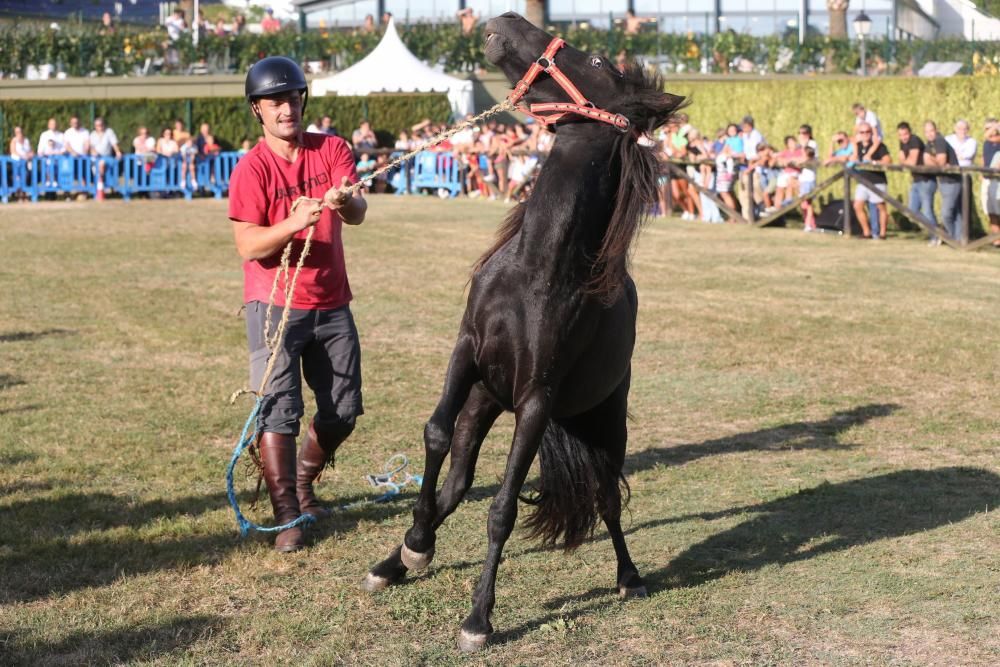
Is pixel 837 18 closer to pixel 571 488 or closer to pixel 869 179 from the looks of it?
pixel 869 179

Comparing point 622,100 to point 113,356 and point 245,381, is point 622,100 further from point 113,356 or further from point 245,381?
point 113,356

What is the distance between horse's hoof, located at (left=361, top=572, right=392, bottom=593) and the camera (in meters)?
5.36

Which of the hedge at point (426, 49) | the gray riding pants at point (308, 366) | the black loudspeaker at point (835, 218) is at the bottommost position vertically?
the gray riding pants at point (308, 366)

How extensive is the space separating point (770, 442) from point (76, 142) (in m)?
23.2

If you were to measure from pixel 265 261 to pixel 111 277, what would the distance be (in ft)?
32.4

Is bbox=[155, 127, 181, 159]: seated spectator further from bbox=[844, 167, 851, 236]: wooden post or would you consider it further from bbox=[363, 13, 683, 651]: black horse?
bbox=[363, 13, 683, 651]: black horse

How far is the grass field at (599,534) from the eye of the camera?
4.89 metres

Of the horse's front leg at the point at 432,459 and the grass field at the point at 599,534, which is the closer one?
the grass field at the point at 599,534

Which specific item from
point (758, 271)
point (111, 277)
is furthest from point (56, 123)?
point (758, 271)

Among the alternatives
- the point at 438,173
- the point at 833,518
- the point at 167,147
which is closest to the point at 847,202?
the point at 438,173

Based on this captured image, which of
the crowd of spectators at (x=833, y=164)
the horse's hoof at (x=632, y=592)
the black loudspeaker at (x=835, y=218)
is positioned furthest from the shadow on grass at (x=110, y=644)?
the black loudspeaker at (x=835, y=218)

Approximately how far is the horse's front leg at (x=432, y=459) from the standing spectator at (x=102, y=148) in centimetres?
2411

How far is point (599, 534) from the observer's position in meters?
6.38

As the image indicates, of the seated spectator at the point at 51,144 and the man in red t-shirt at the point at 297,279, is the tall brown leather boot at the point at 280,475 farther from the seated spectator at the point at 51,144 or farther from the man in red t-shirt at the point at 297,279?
the seated spectator at the point at 51,144
